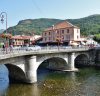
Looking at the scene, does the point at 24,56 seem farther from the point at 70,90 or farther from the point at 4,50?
the point at 70,90

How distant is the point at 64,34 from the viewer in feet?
310

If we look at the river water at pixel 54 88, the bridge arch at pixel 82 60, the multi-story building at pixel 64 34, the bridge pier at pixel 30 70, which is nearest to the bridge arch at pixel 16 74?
the bridge pier at pixel 30 70

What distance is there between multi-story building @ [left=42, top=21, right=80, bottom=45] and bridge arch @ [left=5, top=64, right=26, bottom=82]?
4352 cm

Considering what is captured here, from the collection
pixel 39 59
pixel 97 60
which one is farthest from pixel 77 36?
pixel 39 59

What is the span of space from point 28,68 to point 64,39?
5119cm

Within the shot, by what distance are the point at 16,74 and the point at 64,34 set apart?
164 ft

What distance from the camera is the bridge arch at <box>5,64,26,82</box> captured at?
45.5 meters

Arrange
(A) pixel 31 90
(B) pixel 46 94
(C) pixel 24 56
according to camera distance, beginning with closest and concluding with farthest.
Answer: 1. (B) pixel 46 94
2. (A) pixel 31 90
3. (C) pixel 24 56

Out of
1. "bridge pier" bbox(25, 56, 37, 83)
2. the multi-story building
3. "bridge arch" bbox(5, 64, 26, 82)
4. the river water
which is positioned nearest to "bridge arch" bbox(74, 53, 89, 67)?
the multi-story building

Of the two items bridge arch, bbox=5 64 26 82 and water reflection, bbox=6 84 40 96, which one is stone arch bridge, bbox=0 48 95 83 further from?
water reflection, bbox=6 84 40 96

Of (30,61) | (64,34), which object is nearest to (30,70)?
(30,61)

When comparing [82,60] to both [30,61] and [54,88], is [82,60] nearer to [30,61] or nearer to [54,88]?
[30,61]

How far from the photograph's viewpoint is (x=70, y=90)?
39.6m

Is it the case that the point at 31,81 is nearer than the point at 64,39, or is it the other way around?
the point at 31,81
